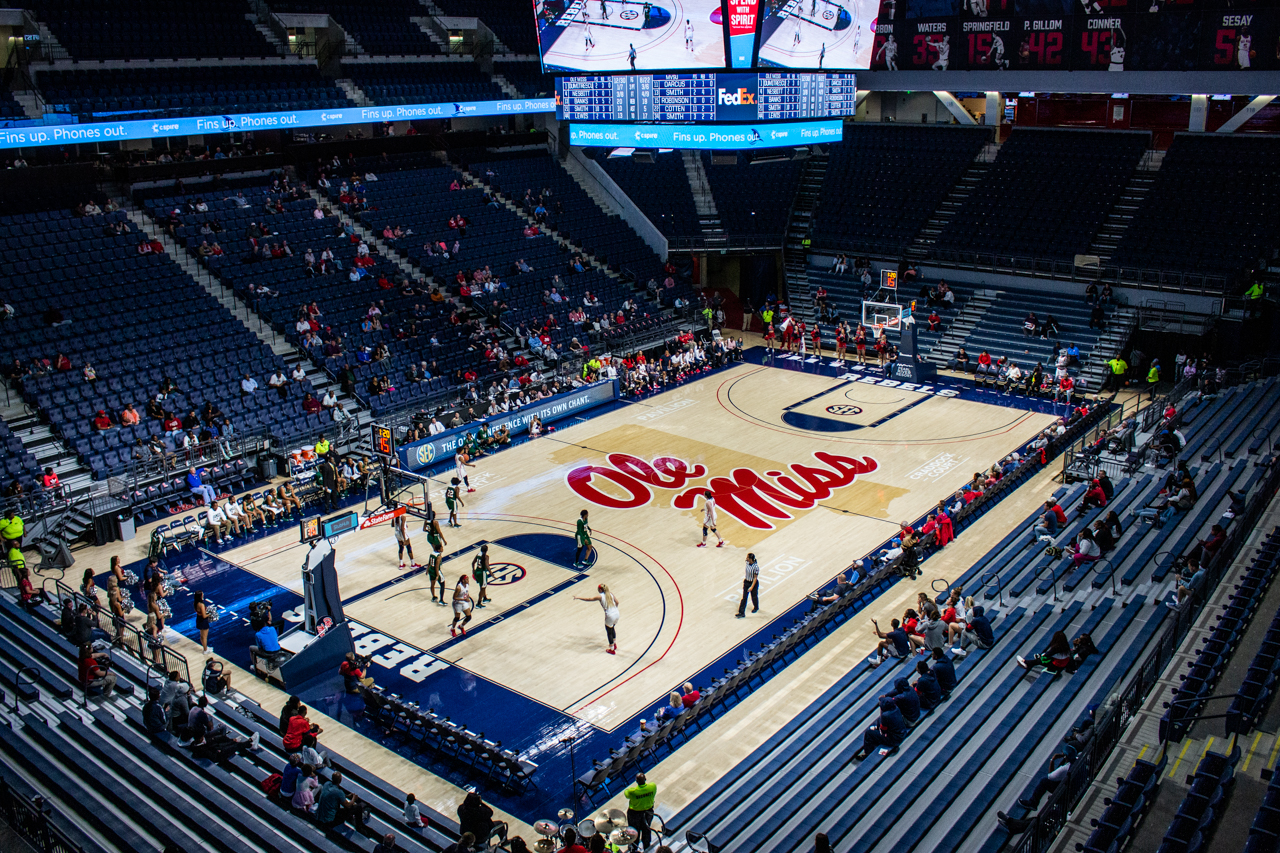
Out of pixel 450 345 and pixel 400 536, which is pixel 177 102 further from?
pixel 400 536

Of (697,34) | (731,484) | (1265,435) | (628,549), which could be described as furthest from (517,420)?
(1265,435)

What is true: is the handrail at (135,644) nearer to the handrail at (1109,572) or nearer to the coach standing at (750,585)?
the coach standing at (750,585)

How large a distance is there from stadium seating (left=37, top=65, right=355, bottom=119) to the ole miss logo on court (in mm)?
19431

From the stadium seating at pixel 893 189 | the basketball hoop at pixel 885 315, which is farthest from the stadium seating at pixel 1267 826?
the stadium seating at pixel 893 189

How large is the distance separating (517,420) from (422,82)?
1904 cm

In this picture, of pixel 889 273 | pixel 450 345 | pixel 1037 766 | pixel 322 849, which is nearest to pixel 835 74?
pixel 889 273

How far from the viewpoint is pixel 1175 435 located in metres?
27.4

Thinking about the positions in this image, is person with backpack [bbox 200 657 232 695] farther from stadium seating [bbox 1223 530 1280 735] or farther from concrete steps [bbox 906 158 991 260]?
concrete steps [bbox 906 158 991 260]

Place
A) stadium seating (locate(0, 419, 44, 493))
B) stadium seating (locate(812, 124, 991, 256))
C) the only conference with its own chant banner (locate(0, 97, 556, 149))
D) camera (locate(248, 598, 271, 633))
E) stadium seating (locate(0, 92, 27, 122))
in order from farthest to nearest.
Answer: stadium seating (locate(812, 124, 991, 256)) < stadium seating (locate(0, 92, 27, 122)) < the only conference with its own chant banner (locate(0, 97, 556, 149)) < stadium seating (locate(0, 419, 44, 493)) < camera (locate(248, 598, 271, 633))

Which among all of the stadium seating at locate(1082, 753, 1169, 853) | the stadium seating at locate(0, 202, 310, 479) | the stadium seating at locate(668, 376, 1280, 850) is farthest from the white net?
the stadium seating at locate(1082, 753, 1169, 853)

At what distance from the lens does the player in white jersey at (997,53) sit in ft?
137

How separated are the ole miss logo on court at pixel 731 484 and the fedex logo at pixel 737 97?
983cm

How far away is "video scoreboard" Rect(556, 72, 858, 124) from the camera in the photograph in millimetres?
28531

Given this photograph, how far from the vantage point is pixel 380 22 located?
1873 inches
